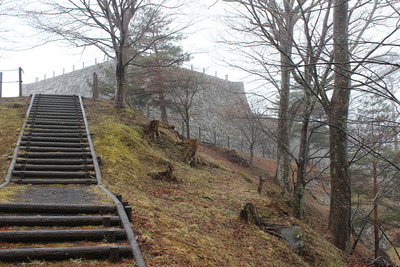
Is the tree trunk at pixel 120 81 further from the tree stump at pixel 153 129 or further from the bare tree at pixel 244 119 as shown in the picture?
the bare tree at pixel 244 119

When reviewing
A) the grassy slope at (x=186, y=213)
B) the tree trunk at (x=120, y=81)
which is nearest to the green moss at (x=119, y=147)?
the grassy slope at (x=186, y=213)

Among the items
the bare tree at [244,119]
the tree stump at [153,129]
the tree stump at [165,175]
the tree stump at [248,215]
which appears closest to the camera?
the tree stump at [248,215]

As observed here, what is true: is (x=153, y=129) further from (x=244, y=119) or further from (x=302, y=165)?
(x=244, y=119)

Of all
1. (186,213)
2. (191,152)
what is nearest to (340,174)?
(186,213)

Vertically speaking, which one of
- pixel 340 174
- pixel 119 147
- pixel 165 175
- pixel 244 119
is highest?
pixel 244 119

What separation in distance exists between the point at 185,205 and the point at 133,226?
7.61 ft

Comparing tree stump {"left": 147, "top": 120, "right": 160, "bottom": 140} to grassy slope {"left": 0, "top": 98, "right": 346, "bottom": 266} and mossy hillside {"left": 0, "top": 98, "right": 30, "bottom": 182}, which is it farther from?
mossy hillside {"left": 0, "top": 98, "right": 30, "bottom": 182}

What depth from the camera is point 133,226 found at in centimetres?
443

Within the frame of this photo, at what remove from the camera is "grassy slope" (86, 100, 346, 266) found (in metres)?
4.23

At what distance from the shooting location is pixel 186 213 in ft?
19.9

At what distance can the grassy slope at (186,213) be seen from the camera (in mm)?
4234

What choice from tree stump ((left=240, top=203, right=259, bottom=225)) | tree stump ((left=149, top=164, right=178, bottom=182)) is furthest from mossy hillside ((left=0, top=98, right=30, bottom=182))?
tree stump ((left=240, top=203, right=259, bottom=225))

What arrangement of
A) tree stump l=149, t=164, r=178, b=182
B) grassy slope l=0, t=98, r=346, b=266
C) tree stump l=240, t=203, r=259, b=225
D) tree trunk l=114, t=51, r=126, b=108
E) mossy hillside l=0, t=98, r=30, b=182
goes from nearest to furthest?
grassy slope l=0, t=98, r=346, b=266, tree stump l=240, t=203, r=259, b=225, mossy hillside l=0, t=98, r=30, b=182, tree stump l=149, t=164, r=178, b=182, tree trunk l=114, t=51, r=126, b=108

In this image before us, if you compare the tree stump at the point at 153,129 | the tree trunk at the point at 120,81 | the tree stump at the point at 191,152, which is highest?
the tree trunk at the point at 120,81
